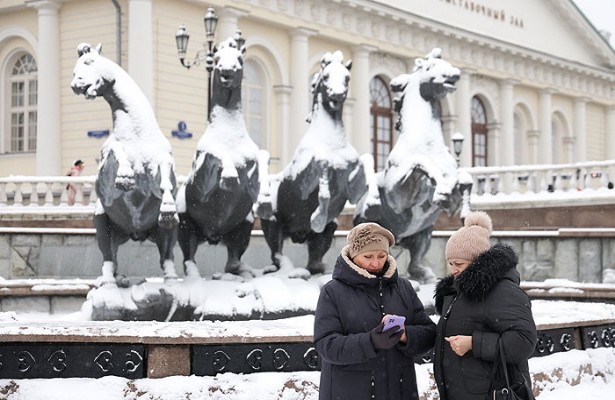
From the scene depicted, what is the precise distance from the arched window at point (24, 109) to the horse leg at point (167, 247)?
1913 centimetres

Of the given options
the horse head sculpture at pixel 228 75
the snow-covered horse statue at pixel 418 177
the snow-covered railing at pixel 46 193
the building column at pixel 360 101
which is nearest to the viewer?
the horse head sculpture at pixel 228 75

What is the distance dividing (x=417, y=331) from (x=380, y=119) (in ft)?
101

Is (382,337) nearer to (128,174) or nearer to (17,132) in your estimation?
(128,174)

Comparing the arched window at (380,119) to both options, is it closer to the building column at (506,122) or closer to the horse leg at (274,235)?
the building column at (506,122)

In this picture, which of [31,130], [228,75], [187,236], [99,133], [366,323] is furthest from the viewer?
[31,130]

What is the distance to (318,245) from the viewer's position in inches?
404

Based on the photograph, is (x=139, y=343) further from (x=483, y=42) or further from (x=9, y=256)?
(x=483, y=42)

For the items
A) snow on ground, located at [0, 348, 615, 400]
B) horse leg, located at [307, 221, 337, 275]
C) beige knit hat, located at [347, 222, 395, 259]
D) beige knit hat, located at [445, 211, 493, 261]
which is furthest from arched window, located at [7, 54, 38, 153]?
beige knit hat, located at [445, 211, 493, 261]

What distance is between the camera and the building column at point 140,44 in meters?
25.1

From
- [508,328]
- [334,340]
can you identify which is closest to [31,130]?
[334,340]

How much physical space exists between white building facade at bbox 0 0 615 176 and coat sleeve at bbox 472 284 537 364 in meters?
21.5

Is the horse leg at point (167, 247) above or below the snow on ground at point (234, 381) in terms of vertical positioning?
above

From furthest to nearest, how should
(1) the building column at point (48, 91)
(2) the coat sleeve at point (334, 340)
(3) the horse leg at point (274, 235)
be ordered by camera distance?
(1) the building column at point (48, 91) < (3) the horse leg at point (274, 235) < (2) the coat sleeve at point (334, 340)

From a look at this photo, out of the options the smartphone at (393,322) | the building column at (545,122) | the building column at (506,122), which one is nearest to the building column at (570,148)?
the building column at (545,122)
